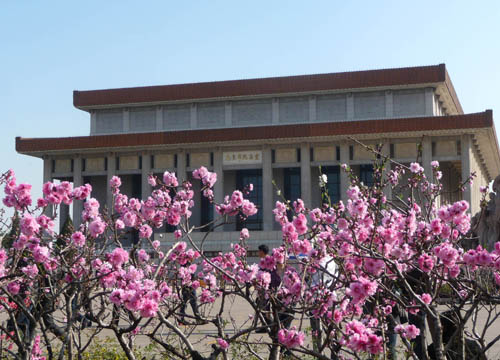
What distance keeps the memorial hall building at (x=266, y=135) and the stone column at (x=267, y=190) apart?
76 millimetres

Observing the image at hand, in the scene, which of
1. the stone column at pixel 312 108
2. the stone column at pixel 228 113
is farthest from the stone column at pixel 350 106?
the stone column at pixel 228 113

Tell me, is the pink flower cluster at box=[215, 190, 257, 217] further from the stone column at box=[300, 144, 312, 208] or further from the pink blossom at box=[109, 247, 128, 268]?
the stone column at box=[300, 144, 312, 208]

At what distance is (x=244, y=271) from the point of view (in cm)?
540

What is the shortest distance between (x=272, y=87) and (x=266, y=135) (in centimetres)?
494

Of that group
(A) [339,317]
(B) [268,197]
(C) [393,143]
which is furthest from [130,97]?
(A) [339,317]

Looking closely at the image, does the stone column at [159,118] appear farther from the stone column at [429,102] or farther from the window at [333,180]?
the stone column at [429,102]

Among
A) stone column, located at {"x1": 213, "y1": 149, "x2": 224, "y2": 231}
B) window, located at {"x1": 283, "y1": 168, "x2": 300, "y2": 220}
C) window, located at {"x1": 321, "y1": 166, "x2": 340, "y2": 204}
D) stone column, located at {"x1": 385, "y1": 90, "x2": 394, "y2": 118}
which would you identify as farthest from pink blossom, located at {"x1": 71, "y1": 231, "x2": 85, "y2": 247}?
window, located at {"x1": 283, "y1": 168, "x2": 300, "y2": 220}

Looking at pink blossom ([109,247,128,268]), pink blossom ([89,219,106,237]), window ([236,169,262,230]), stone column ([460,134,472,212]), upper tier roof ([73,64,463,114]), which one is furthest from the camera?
window ([236,169,262,230])

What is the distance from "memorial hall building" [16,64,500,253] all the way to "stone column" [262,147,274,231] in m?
0.08

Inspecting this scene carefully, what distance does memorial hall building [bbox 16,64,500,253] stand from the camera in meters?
45.0

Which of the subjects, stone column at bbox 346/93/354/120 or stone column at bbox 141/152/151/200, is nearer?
stone column at bbox 141/152/151/200

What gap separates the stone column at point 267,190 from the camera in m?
46.8

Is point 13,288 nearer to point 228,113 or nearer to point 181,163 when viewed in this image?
point 181,163

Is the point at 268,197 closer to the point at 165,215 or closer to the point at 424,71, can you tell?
the point at 424,71
